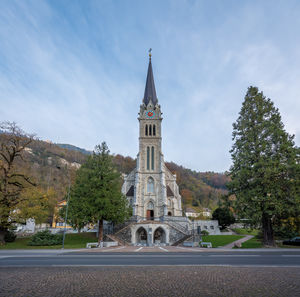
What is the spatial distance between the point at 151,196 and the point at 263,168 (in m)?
26.0

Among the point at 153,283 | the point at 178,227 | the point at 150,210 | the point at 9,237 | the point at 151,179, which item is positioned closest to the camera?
the point at 153,283

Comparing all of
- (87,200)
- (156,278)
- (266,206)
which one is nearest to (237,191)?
(266,206)

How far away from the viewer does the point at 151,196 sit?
43750 mm

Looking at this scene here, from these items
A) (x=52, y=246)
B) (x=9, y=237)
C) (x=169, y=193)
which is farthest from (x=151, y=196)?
(x=9, y=237)

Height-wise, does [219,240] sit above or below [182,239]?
below

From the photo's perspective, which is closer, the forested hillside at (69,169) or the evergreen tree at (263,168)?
the evergreen tree at (263,168)

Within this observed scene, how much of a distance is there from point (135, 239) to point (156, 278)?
3037 centimetres

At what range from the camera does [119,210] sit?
91.5ft

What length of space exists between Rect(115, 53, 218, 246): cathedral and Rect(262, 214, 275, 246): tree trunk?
11932 millimetres

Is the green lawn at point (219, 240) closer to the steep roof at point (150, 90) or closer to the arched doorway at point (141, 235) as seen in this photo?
the arched doorway at point (141, 235)

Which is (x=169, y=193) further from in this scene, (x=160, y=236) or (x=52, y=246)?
(x=52, y=246)

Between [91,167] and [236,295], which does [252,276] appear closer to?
[236,295]

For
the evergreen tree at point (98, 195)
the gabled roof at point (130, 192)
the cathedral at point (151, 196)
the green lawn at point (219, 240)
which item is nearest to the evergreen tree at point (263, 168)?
the green lawn at point (219, 240)

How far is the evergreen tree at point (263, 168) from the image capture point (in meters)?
20.6
